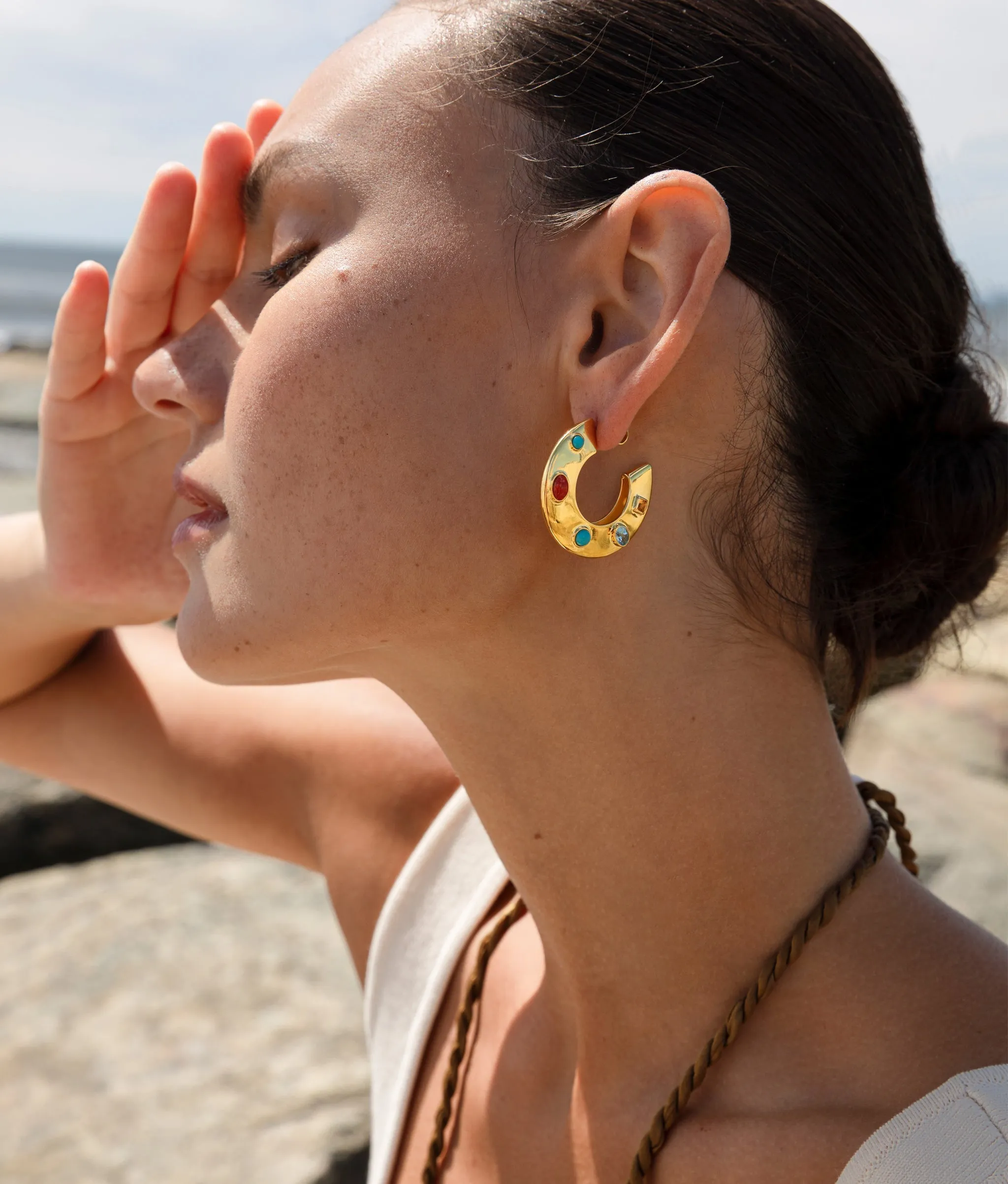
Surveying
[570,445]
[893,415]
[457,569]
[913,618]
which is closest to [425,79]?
[570,445]

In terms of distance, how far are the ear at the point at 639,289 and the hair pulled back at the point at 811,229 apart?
2.4 inches

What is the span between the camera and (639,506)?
134cm

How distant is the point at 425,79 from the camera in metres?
1.37

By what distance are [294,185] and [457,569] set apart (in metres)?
0.51

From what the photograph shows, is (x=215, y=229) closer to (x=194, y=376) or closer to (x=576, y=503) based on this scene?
(x=194, y=376)

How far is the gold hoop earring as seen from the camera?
1285 mm

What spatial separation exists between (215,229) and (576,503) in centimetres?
83

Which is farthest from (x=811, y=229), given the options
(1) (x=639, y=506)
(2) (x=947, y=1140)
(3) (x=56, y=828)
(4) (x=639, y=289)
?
(3) (x=56, y=828)

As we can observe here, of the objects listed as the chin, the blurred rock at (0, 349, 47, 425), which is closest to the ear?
the chin

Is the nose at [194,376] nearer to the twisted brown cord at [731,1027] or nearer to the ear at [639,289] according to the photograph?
the ear at [639,289]

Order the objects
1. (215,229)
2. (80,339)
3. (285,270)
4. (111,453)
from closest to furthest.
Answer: (285,270) → (215,229) → (80,339) → (111,453)

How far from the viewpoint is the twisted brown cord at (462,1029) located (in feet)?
5.55

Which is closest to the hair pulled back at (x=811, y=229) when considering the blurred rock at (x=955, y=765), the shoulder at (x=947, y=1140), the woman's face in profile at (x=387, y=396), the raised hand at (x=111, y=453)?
the woman's face in profile at (x=387, y=396)

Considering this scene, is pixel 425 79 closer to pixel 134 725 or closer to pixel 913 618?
pixel 913 618
